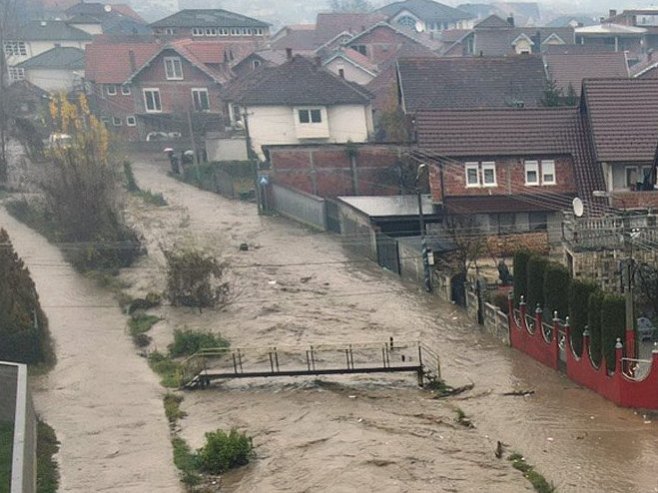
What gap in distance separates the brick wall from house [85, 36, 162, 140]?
2262 centimetres

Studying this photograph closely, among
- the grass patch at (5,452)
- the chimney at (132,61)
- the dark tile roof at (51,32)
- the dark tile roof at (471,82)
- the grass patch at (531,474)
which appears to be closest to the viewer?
the grass patch at (531,474)

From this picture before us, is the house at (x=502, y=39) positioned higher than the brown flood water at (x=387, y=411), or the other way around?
the house at (x=502, y=39)

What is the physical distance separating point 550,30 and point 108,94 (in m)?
42.6

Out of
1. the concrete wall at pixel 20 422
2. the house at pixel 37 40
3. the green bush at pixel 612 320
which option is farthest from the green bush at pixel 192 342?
the house at pixel 37 40

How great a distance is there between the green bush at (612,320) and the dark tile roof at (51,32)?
77.6 meters

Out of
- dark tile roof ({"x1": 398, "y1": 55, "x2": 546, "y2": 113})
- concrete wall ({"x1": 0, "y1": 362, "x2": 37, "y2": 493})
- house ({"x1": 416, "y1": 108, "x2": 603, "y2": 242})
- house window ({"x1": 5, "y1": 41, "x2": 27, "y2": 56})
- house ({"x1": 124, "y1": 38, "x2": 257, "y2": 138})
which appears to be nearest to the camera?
concrete wall ({"x1": 0, "y1": 362, "x2": 37, "y2": 493})

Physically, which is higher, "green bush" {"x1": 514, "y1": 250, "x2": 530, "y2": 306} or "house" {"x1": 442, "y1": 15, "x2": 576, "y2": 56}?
"house" {"x1": 442, "y1": 15, "x2": 576, "y2": 56}

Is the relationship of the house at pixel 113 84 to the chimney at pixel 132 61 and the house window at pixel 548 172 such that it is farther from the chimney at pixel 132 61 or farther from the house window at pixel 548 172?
the house window at pixel 548 172

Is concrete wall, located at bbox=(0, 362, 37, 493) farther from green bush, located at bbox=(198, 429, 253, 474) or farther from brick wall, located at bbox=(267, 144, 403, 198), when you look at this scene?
brick wall, located at bbox=(267, 144, 403, 198)

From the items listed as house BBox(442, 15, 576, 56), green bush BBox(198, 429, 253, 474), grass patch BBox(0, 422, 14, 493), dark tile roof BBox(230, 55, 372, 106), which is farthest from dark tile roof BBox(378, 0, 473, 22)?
green bush BBox(198, 429, 253, 474)

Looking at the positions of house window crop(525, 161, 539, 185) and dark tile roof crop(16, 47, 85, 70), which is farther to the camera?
dark tile roof crop(16, 47, 85, 70)

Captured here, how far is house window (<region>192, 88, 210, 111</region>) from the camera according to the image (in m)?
63.1

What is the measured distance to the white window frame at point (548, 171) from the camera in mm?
35719

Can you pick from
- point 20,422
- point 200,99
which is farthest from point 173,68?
point 20,422
